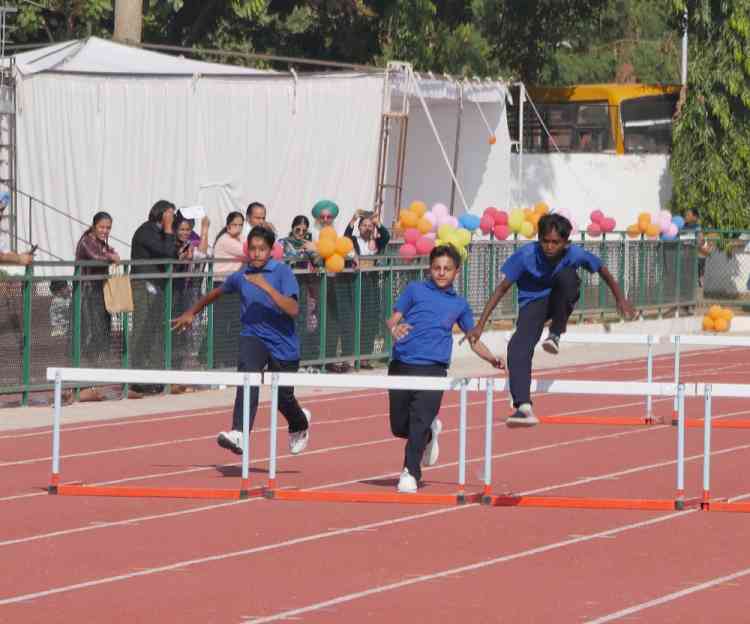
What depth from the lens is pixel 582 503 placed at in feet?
41.7

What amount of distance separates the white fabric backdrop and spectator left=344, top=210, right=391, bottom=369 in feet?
6.99

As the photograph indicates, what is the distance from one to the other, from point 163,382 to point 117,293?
6.64 metres

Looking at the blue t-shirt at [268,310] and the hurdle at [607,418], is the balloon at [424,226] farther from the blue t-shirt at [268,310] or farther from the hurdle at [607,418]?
the blue t-shirt at [268,310]

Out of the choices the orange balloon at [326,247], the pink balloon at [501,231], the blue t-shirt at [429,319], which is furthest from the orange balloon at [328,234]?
the blue t-shirt at [429,319]

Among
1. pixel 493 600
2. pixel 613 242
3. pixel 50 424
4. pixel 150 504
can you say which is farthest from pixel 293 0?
pixel 493 600

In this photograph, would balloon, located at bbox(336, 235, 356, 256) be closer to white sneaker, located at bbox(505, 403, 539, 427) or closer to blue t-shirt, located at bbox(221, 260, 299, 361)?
blue t-shirt, located at bbox(221, 260, 299, 361)

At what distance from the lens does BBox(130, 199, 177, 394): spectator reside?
19.8m

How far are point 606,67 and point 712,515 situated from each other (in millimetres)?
59205

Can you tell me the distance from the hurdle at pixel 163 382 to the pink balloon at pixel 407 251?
11155mm

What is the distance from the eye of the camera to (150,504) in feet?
41.4

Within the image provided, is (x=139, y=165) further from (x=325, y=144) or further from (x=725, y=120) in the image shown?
(x=725, y=120)

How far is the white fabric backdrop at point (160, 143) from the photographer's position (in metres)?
24.8

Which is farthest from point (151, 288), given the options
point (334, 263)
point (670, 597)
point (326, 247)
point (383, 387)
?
point (670, 597)

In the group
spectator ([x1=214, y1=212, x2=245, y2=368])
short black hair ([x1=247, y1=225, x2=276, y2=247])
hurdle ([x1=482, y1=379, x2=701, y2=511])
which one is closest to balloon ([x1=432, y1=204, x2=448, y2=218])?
spectator ([x1=214, y1=212, x2=245, y2=368])
